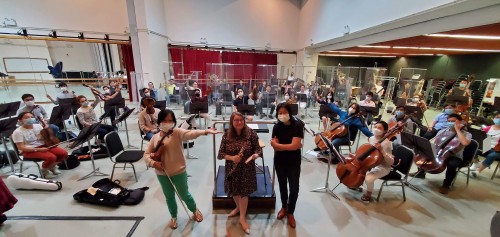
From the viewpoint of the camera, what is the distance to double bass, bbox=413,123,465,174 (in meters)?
3.61

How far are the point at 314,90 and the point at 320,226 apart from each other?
7706 mm

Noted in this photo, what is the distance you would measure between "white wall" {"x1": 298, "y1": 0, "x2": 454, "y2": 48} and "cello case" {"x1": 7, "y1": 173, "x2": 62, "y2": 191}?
319 inches

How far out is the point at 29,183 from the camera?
11.4 feet

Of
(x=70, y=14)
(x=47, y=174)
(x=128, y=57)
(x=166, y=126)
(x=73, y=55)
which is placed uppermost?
(x=70, y=14)

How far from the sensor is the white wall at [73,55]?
10445 mm

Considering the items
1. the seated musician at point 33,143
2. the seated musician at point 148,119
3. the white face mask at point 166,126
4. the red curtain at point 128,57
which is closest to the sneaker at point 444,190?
the white face mask at point 166,126

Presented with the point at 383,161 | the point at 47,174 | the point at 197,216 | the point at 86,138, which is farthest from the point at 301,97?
the point at 47,174

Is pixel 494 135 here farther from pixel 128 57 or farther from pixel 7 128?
pixel 128 57

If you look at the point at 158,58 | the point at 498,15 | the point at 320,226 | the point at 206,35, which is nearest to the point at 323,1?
the point at 206,35

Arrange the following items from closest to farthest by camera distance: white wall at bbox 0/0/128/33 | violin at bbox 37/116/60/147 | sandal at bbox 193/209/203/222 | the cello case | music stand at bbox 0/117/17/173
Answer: sandal at bbox 193/209/203/222, the cello case, violin at bbox 37/116/60/147, music stand at bbox 0/117/17/173, white wall at bbox 0/0/128/33

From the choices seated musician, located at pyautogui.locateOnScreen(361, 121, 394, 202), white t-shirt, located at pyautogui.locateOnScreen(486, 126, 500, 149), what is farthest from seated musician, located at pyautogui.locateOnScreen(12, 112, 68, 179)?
white t-shirt, located at pyautogui.locateOnScreen(486, 126, 500, 149)

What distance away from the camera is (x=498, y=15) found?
3711 mm

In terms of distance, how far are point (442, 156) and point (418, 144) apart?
67cm

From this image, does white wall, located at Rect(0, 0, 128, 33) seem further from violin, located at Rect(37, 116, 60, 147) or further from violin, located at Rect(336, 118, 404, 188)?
violin, located at Rect(336, 118, 404, 188)
